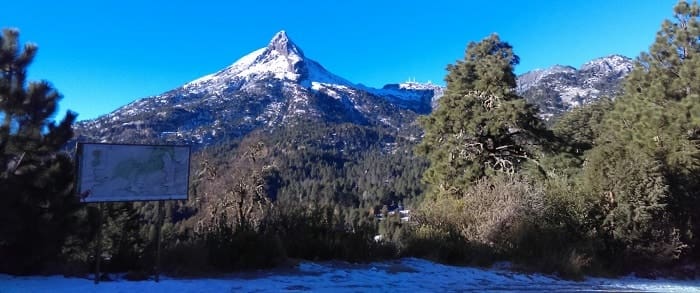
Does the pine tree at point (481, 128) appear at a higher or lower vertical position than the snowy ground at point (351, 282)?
higher

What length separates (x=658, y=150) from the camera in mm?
16594

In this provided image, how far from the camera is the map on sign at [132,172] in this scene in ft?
21.4

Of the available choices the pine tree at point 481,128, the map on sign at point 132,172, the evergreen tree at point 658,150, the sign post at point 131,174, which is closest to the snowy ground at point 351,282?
the sign post at point 131,174

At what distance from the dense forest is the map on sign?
31 cm

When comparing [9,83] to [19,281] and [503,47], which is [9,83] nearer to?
[19,281]

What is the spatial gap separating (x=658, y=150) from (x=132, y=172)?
54.4 ft

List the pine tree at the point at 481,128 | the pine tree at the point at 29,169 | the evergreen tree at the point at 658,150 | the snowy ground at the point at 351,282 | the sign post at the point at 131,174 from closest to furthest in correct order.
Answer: the snowy ground at the point at 351,282 → the sign post at the point at 131,174 → the pine tree at the point at 29,169 → the evergreen tree at the point at 658,150 → the pine tree at the point at 481,128

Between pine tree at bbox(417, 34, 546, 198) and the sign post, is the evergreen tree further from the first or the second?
the sign post

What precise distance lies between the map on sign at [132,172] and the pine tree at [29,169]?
980 millimetres

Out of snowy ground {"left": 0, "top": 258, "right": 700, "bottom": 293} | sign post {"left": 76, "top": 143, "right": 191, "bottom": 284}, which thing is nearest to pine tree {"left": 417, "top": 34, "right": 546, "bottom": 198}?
snowy ground {"left": 0, "top": 258, "right": 700, "bottom": 293}

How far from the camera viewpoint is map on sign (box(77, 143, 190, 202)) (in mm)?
6535

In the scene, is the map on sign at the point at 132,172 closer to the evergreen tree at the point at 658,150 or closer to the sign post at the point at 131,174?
the sign post at the point at 131,174

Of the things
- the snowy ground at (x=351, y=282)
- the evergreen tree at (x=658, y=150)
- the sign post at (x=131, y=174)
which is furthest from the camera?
the evergreen tree at (x=658, y=150)

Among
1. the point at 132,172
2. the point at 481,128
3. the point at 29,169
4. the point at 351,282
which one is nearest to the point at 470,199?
the point at 351,282
